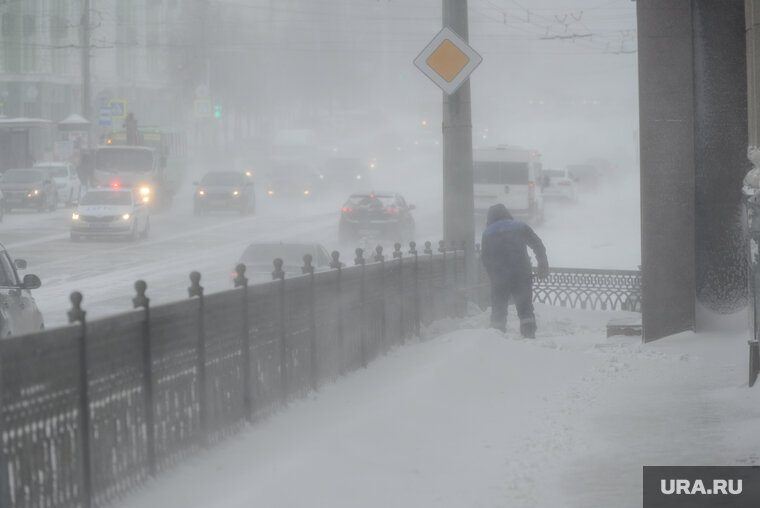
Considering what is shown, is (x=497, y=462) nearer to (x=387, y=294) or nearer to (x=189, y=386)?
(x=189, y=386)

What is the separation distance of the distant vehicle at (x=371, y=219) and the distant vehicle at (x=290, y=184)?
20742mm

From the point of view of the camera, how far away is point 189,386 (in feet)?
25.0

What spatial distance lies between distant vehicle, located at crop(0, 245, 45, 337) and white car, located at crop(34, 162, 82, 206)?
3836 centimetres

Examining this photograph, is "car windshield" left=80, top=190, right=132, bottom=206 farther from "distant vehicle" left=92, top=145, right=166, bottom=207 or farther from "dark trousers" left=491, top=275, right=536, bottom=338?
"dark trousers" left=491, top=275, right=536, bottom=338

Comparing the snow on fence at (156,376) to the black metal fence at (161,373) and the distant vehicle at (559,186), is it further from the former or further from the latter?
the distant vehicle at (559,186)

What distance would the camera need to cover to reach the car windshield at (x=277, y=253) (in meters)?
20.0

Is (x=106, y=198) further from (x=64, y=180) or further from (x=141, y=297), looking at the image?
(x=141, y=297)

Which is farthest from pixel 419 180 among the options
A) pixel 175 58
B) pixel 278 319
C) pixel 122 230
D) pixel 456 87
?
pixel 278 319

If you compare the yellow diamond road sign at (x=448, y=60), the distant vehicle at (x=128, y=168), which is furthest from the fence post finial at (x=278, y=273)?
the distant vehicle at (x=128, y=168)

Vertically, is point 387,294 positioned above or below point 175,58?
below

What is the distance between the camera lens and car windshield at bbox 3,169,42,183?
45.6 metres

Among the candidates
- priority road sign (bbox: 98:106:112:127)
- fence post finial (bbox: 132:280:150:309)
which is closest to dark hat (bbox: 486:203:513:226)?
fence post finial (bbox: 132:280:150:309)

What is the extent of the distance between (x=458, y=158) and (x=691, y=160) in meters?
4.19

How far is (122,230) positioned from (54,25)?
39.5m
